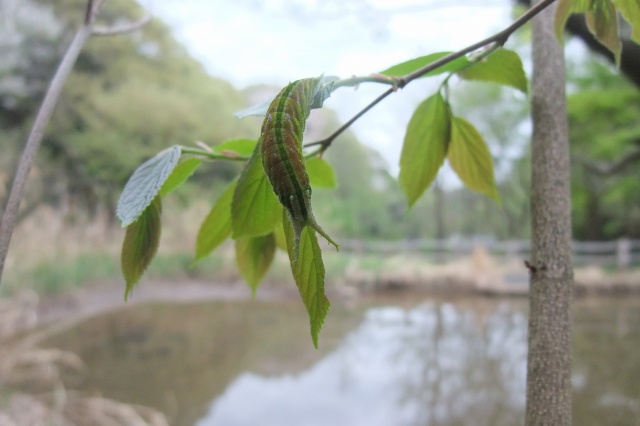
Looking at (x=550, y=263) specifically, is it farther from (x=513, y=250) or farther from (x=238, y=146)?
(x=513, y=250)

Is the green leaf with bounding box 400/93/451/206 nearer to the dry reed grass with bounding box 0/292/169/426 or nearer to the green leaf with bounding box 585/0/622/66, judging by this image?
the green leaf with bounding box 585/0/622/66

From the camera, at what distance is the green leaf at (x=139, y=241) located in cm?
13

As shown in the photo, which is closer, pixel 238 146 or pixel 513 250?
pixel 238 146

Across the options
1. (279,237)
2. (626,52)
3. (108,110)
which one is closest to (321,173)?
(279,237)

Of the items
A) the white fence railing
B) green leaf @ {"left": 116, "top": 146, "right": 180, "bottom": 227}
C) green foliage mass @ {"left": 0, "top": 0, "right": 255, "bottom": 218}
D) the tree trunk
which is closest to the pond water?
the tree trunk

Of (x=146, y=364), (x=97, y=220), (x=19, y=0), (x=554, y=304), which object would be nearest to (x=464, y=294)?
(x=146, y=364)

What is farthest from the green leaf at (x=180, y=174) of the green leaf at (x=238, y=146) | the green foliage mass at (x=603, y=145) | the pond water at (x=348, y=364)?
the green foliage mass at (x=603, y=145)

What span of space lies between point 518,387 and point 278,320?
106cm

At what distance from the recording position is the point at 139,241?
5.1 inches

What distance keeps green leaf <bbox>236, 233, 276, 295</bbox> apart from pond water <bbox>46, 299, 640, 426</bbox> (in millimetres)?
602

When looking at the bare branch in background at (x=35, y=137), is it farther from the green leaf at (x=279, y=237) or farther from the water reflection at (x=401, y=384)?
the water reflection at (x=401, y=384)

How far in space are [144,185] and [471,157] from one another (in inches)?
4.7

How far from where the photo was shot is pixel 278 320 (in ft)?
6.35

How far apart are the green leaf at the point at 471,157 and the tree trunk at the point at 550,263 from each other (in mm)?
18
